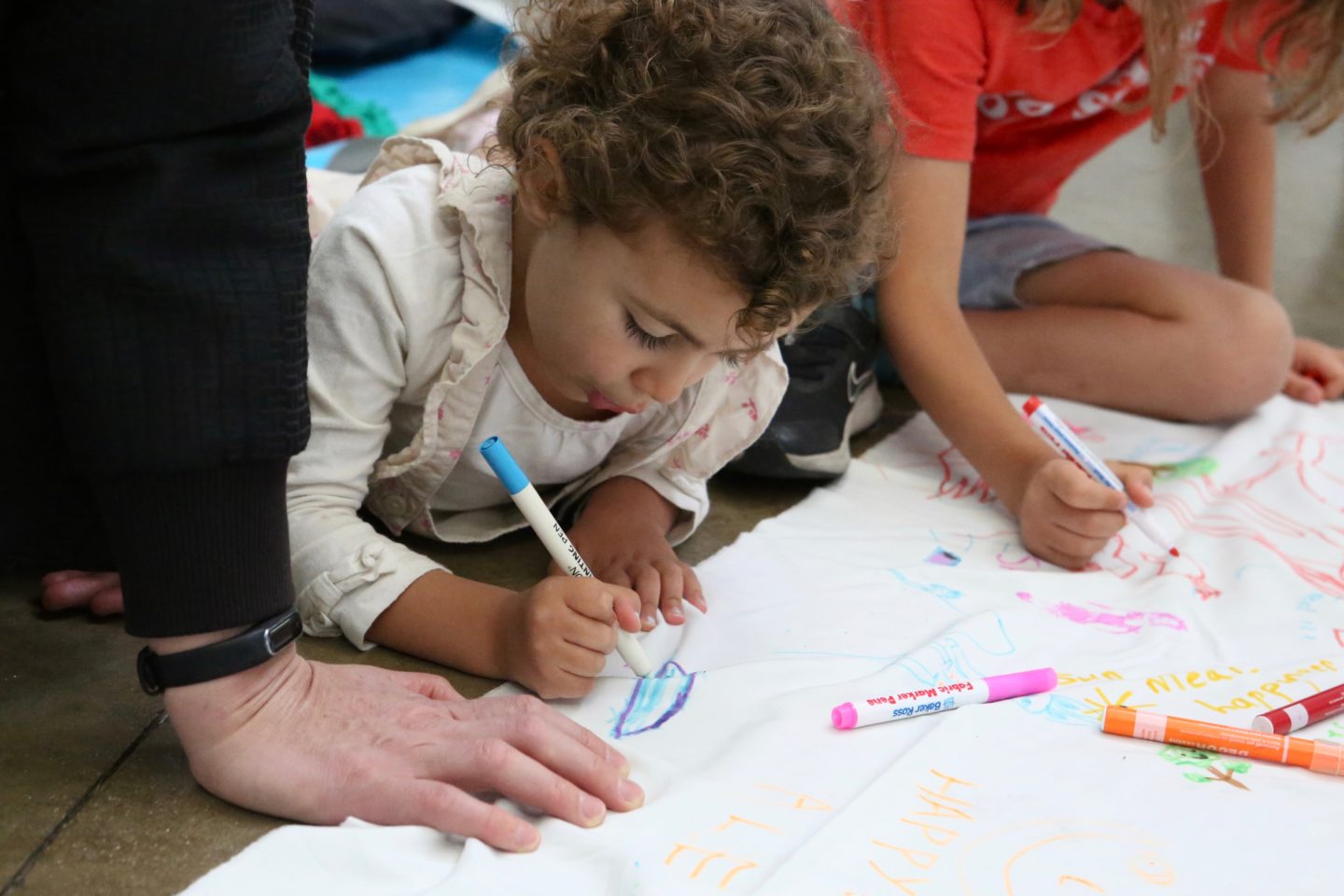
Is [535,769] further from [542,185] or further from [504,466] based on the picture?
[542,185]

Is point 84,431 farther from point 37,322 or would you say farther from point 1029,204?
point 1029,204

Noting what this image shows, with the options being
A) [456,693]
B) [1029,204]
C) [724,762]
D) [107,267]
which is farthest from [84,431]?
[1029,204]

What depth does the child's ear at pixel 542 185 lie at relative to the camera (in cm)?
83

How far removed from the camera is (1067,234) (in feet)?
4.94

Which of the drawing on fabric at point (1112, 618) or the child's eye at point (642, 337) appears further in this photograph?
the drawing on fabric at point (1112, 618)

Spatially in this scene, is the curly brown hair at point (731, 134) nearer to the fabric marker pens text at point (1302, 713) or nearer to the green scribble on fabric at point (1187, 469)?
the fabric marker pens text at point (1302, 713)

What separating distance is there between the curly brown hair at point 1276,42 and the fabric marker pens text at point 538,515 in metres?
0.69

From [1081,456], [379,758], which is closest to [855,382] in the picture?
[1081,456]

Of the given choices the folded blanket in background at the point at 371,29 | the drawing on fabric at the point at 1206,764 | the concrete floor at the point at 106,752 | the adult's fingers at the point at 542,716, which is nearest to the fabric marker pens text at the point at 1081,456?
the concrete floor at the point at 106,752

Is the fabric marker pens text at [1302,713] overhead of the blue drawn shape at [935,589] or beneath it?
overhead

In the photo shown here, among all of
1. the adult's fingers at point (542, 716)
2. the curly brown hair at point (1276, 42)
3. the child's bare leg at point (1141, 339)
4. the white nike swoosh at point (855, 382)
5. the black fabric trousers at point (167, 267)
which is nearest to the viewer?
the black fabric trousers at point (167, 267)

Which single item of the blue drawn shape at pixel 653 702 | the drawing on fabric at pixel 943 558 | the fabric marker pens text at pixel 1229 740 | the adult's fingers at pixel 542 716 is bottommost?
the drawing on fabric at pixel 943 558

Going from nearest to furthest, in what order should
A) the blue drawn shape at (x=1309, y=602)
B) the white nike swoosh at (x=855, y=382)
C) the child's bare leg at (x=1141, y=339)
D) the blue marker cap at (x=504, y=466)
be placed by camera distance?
the blue marker cap at (x=504, y=466) → the blue drawn shape at (x=1309, y=602) → the white nike swoosh at (x=855, y=382) → the child's bare leg at (x=1141, y=339)

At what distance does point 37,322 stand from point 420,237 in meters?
0.31
